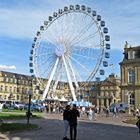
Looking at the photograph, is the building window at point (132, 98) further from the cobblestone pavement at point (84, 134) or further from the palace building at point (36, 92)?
the palace building at point (36, 92)

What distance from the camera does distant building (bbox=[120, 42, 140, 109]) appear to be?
86.4 metres

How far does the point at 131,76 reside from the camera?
292 feet

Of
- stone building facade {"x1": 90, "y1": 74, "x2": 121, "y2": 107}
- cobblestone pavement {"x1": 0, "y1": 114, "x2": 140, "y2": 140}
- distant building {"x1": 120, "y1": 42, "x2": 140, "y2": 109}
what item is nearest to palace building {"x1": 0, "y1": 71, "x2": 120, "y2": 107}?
stone building facade {"x1": 90, "y1": 74, "x2": 121, "y2": 107}

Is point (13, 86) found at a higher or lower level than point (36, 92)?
higher

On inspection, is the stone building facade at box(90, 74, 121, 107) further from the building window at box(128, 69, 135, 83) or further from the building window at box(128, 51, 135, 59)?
the building window at box(128, 69, 135, 83)

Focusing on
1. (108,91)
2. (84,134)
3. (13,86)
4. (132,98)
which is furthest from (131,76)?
(13,86)

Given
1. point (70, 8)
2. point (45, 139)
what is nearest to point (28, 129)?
point (45, 139)

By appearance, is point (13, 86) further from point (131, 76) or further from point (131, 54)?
point (131, 76)

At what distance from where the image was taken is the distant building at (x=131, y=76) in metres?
86.4

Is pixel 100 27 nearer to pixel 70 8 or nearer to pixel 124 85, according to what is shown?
pixel 70 8

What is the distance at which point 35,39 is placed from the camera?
258 ft

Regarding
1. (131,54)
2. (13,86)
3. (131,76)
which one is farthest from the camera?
(13,86)

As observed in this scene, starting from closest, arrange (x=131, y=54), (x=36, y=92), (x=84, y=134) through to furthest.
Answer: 1. (x=84, y=134)
2. (x=131, y=54)
3. (x=36, y=92)

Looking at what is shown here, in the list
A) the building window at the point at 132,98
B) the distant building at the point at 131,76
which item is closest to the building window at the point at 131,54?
the distant building at the point at 131,76
